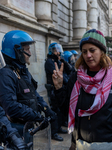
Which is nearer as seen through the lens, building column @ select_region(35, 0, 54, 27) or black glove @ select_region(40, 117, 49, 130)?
black glove @ select_region(40, 117, 49, 130)

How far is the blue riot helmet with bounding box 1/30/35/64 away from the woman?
71cm

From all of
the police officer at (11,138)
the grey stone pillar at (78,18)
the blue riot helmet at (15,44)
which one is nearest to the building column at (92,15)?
the grey stone pillar at (78,18)

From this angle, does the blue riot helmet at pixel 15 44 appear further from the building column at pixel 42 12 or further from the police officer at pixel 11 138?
the building column at pixel 42 12

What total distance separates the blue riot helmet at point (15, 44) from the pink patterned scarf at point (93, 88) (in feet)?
2.87

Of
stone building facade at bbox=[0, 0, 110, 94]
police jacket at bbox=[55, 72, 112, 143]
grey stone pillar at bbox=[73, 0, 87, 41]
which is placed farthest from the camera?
grey stone pillar at bbox=[73, 0, 87, 41]

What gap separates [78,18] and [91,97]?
11.4m

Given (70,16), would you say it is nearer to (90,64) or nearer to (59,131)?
(59,131)

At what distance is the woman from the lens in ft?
5.29

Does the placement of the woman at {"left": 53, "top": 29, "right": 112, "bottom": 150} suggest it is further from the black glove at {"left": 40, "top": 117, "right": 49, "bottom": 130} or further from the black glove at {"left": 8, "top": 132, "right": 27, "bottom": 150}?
the black glove at {"left": 8, "top": 132, "right": 27, "bottom": 150}

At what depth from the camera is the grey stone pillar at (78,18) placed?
1226 cm

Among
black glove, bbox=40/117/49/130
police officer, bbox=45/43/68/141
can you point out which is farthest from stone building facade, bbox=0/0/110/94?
black glove, bbox=40/117/49/130

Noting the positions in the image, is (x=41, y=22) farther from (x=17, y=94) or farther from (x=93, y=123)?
(x=93, y=123)

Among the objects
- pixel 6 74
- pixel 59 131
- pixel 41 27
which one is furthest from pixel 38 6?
pixel 6 74

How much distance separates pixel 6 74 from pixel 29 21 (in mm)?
3706
